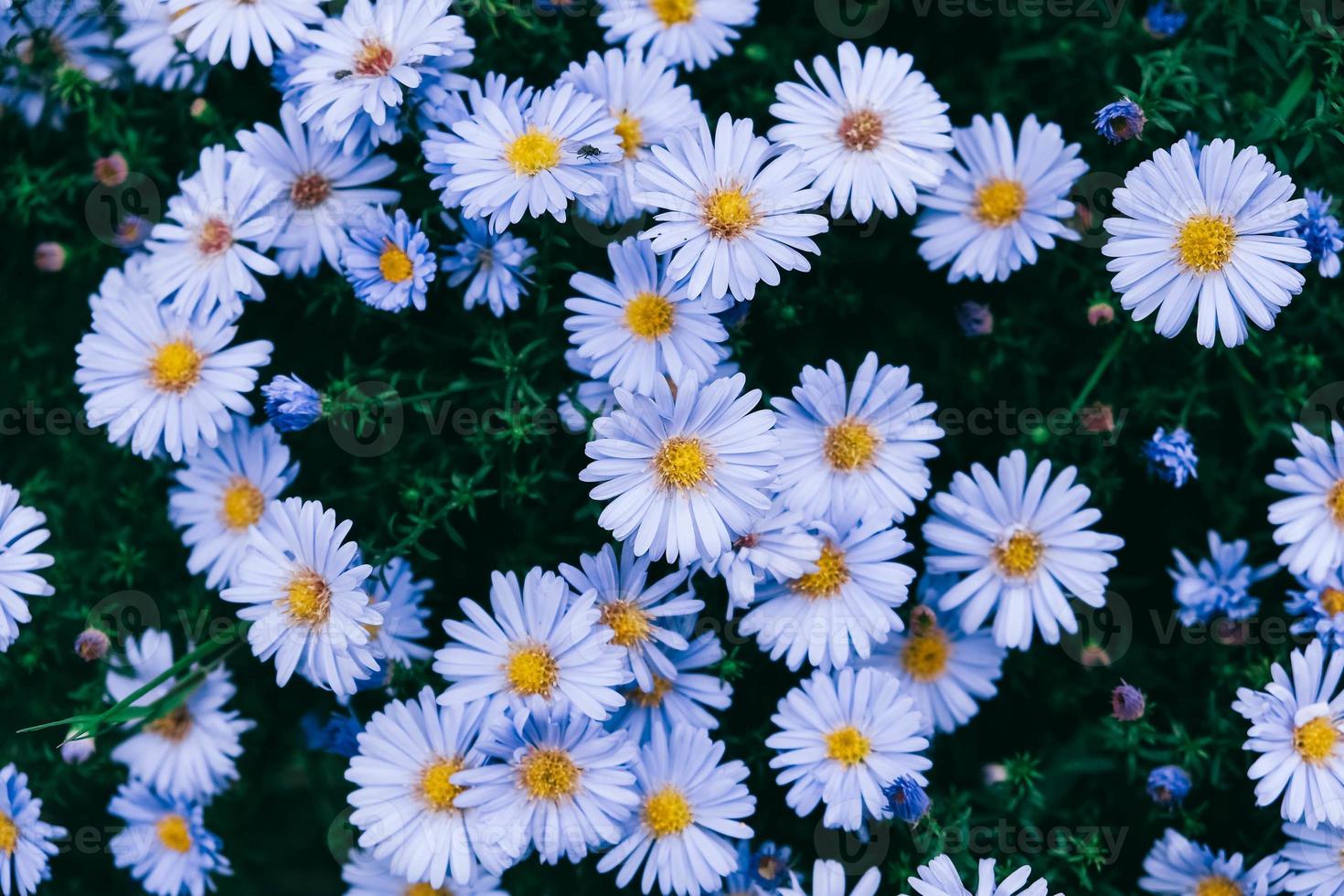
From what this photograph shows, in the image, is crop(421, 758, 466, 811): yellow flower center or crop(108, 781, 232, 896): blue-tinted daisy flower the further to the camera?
crop(108, 781, 232, 896): blue-tinted daisy flower

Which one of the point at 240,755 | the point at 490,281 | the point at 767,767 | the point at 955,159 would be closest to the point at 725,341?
the point at 490,281

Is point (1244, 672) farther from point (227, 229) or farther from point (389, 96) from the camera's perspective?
point (227, 229)

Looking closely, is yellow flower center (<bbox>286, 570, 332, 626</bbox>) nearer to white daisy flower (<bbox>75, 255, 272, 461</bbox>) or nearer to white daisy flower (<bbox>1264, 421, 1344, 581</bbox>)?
white daisy flower (<bbox>75, 255, 272, 461</bbox>)

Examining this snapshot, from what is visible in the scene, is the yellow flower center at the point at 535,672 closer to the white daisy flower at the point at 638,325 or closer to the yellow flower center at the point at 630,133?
the white daisy flower at the point at 638,325

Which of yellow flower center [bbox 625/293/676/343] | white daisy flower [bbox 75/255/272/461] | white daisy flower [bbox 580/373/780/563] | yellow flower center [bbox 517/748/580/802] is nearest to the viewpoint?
white daisy flower [bbox 580/373/780/563]

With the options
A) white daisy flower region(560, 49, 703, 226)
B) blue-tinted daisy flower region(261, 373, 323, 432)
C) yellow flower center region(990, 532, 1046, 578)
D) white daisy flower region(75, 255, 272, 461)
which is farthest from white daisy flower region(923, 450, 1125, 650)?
white daisy flower region(75, 255, 272, 461)

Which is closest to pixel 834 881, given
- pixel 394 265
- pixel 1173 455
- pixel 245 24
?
pixel 1173 455
